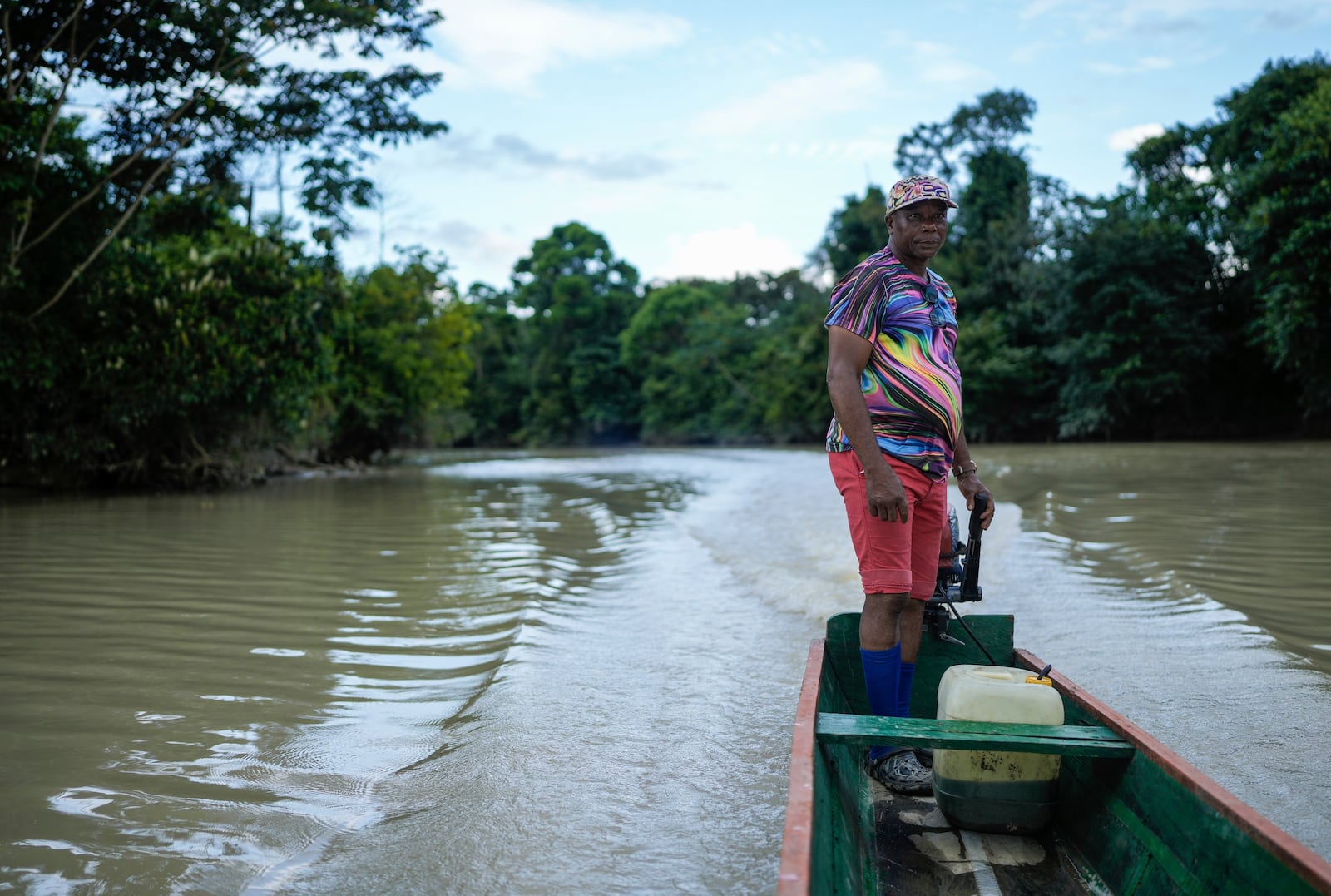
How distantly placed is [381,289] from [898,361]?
26.5 metres

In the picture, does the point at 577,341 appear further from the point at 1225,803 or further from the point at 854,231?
the point at 1225,803

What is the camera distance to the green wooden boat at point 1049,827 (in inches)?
81.7

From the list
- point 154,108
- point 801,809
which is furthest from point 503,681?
point 154,108

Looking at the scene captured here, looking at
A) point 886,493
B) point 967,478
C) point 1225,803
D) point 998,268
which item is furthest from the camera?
point 998,268

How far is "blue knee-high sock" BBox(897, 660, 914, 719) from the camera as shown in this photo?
3426 millimetres

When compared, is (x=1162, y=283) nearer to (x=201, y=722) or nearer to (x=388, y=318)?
(x=388, y=318)

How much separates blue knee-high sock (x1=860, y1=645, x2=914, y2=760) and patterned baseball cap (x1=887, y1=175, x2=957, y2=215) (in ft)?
4.99

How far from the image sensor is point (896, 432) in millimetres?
3393

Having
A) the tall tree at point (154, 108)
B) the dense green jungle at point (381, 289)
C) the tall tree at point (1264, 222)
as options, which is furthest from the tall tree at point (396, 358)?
the tall tree at point (1264, 222)

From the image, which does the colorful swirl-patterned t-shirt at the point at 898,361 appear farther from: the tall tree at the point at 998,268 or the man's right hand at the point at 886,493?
the tall tree at the point at 998,268

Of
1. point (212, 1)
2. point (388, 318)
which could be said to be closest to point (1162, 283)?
point (388, 318)


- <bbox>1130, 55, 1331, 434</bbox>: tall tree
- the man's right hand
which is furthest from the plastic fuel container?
<bbox>1130, 55, 1331, 434</bbox>: tall tree

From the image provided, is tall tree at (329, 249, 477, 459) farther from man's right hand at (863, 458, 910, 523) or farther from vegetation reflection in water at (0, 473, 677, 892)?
man's right hand at (863, 458, 910, 523)

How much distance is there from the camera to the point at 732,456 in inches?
1278
